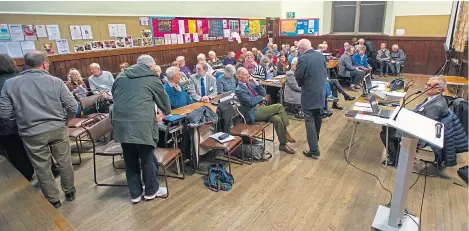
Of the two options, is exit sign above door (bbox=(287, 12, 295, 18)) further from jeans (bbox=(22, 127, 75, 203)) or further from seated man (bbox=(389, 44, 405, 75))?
jeans (bbox=(22, 127, 75, 203))

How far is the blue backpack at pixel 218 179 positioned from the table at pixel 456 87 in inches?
167

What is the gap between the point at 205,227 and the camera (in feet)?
8.55

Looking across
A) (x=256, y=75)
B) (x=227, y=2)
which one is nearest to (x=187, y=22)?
(x=227, y=2)

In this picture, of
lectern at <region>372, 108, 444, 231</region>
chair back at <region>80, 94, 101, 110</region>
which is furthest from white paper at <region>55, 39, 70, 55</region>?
lectern at <region>372, 108, 444, 231</region>

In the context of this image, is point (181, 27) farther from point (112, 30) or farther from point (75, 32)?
point (75, 32)

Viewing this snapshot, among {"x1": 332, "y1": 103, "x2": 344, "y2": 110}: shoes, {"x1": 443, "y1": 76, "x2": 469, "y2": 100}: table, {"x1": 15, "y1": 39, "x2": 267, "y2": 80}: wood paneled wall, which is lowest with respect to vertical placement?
{"x1": 332, "y1": 103, "x2": 344, "y2": 110}: shoes

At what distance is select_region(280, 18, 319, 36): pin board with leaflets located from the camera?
1128 centimetres

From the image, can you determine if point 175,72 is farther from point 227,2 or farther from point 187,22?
point 227,2

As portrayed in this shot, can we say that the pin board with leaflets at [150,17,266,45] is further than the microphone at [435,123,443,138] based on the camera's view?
Yes

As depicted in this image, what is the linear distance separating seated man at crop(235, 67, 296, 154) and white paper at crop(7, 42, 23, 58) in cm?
364

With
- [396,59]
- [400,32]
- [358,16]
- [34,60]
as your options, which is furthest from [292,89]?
[358,16]

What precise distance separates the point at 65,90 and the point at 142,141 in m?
0.89

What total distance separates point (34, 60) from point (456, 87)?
266 inches

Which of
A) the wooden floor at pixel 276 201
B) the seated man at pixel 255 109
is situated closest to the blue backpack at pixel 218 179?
the wooden floor at pixel 276 201
